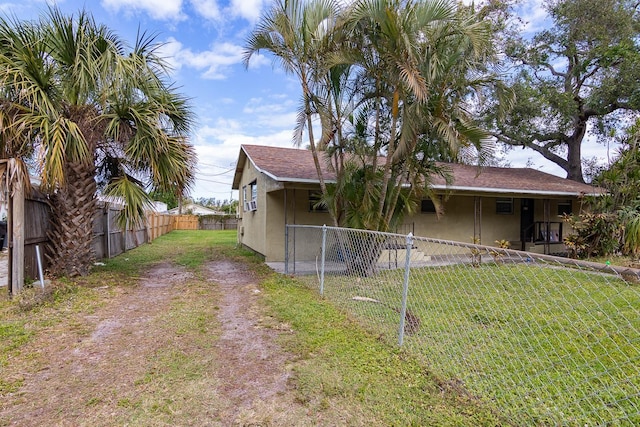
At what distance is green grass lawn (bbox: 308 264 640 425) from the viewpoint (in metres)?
2.85

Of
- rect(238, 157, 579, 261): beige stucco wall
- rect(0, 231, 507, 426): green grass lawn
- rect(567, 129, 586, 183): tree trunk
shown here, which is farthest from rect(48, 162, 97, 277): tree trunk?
rect(567, 129, 586, 183): tree trunk

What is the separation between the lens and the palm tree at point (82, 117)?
623 cm

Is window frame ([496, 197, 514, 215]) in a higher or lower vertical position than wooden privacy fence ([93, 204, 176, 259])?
higher

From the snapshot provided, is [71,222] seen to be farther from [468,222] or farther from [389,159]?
[468,222]

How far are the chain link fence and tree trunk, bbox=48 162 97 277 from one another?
4.86 meters

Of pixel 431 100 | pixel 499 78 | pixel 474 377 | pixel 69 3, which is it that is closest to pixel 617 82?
pixel 499 78

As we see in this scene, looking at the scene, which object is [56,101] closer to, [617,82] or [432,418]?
[432,418]

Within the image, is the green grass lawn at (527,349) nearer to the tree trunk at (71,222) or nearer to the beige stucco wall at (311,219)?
the beige stucco wall at (311,219)

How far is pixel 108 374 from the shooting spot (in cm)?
334

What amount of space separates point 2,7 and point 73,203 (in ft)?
11.5

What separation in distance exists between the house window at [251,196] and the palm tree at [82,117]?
3.96 meters

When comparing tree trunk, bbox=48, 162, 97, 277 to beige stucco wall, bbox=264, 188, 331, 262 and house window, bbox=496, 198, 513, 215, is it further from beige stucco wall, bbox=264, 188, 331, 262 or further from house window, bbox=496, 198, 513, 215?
house window, bbox=496, 198, 513, 215

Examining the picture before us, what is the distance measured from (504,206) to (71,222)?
1354 centimetres

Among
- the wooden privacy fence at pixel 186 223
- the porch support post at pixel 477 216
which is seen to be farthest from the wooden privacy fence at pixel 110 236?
the wooden privacy fence at pixel 186 223
